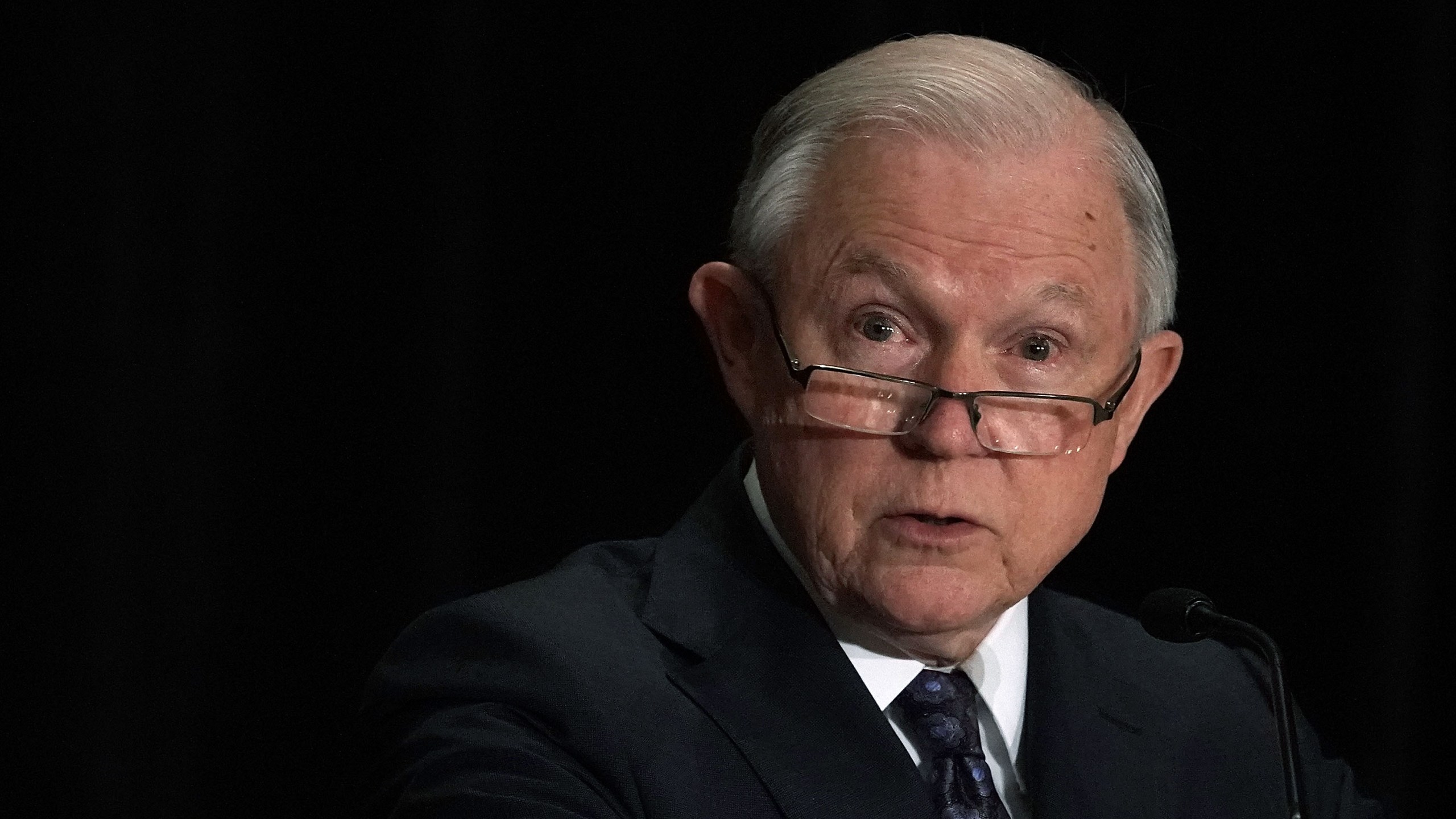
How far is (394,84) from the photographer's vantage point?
8.16ft

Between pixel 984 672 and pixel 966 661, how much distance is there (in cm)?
3

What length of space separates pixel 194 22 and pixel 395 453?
0.68 meters

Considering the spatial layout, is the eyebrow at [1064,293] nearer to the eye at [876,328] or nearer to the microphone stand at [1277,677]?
the eye at [876,328]

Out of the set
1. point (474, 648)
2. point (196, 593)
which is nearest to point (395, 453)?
point (196, 593)

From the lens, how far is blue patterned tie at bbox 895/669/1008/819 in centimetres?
188

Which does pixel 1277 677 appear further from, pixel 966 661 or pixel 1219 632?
pixel 966 661

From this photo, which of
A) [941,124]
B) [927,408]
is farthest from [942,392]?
[941,124]

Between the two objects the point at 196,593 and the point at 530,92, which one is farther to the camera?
the point at 530,92

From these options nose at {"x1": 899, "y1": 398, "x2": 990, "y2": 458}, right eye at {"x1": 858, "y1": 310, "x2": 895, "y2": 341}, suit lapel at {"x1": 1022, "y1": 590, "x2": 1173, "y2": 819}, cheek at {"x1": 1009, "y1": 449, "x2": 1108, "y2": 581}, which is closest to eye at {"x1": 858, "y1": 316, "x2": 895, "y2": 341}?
right eye at {"x1": 858, "y1": 310, "x2": 895, "y2": 341}

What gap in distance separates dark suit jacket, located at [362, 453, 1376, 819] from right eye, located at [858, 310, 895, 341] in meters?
0.30

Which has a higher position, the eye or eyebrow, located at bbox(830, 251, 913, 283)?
eyebrow, located at bbox(830, 251, 913, 283)

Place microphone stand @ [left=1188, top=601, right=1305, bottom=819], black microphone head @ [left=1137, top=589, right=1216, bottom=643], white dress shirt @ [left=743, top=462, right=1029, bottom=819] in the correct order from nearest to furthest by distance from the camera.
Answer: microphone stand @ [left=1188, top=601, right=1305, bottom=819] → black microphone head @ [left=1137, top=589, right=1216, bottom=643] → white dress shirt @ [left=743, top=462, right=1029, bottom=819]

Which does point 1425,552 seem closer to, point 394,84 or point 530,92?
point 530,92

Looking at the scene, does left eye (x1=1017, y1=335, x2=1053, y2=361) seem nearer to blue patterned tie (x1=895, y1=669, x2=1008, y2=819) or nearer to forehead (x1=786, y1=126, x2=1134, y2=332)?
forehead (x1=786, y1=126, x2=1134, y2=332)
